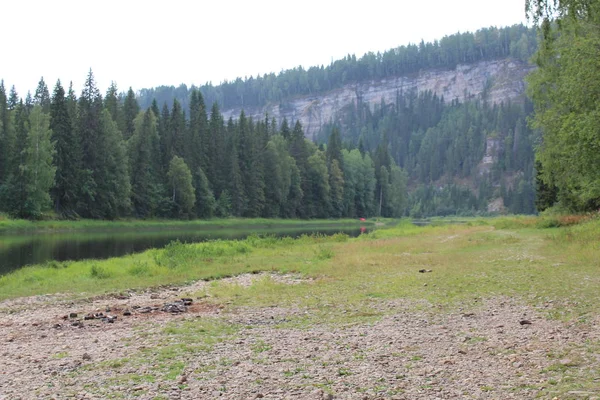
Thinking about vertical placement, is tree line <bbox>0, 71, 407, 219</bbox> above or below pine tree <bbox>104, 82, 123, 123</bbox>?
below

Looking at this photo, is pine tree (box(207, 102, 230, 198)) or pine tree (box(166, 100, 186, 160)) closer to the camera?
pine tree (box(166, 100, 186, 160))

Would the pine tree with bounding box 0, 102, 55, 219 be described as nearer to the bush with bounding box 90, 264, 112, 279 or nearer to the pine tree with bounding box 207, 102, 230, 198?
the pine tree with bounding box 207, 102, 230, 198

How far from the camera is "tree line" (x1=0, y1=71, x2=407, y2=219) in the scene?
66750mm

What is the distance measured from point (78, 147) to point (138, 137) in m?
13.7

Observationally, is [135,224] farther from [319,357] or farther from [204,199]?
[319,357]

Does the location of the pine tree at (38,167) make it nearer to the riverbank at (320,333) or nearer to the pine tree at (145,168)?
the pine tree at (145,168)

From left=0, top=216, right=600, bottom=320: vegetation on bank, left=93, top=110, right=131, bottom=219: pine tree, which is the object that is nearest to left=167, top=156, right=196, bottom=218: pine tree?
left=93, top=110, right=131, bottom=219: pine tree

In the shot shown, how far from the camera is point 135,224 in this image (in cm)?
7506

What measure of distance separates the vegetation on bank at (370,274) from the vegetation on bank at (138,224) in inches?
1326

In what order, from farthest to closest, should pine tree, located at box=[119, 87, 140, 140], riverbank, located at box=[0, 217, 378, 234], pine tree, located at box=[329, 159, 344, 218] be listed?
pine tree, located at box=[329, 159, 344, 218] → pine tree, located at box=[119, 87, 140, 140] → riverbank, located at box=[0, 217, 378, 234]

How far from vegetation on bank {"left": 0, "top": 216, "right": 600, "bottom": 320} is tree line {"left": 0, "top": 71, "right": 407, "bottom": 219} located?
137ft

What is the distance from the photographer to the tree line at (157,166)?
6675 cm

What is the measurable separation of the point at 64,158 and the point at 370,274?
60.1m

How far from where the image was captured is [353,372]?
852cm
